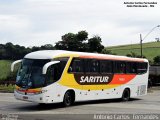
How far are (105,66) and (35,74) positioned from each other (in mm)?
6266

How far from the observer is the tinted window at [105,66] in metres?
26.1

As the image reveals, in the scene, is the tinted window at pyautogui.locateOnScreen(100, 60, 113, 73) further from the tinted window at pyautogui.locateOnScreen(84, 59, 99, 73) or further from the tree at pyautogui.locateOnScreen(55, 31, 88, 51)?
the tree at pyautogui.locateOnScreen(55, 31, 88, 51)

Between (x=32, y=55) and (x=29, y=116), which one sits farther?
(x=32, y=55)

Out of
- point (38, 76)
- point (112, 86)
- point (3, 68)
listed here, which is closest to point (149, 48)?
point (3, 68)

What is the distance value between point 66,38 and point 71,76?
182 feet

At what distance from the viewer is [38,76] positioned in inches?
838

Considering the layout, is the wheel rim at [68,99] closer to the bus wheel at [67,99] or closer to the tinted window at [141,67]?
the bus wheel at [67,99]

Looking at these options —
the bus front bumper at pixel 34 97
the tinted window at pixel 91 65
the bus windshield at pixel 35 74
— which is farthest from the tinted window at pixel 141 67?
the bus front bumper at pixel 34 97

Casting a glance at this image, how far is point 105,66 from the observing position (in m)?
26.4

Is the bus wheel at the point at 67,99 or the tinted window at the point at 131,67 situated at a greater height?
the tinted window at the point at 131,67

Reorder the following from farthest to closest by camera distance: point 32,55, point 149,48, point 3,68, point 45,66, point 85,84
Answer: point 149,48, point 3,68, point 85,84, point 32,55, point 45,66

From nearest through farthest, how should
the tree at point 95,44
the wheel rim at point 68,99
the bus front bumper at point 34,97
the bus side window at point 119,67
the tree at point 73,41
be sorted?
the bus front bumper at point 34,97
the wheel rim at point 68,99
the bus side window at point 119,67
the tree at point 73,41
the tree at point 95,44

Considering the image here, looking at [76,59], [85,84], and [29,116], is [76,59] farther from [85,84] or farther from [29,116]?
[29,116]

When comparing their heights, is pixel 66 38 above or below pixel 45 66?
above
